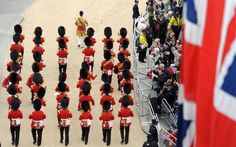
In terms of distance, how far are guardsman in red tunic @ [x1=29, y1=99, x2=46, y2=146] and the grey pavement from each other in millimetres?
4595

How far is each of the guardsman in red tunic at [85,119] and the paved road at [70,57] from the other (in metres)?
0.26

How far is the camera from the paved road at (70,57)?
40.3 ft

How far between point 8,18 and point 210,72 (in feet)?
56.7

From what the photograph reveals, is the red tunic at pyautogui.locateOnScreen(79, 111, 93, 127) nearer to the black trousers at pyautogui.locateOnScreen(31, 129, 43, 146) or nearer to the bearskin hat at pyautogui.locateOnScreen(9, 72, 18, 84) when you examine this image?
the black trousers at pyautogui.locateOnScreen(31, 129, 43, 146)

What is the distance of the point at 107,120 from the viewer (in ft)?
37.3

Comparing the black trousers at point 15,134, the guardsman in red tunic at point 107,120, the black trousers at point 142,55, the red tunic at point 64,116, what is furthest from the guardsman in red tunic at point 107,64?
the black trousers at point 15,134

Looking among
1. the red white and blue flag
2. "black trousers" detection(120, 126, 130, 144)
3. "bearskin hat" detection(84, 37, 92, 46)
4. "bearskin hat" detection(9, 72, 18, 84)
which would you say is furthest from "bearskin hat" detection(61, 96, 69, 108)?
the red white and blue flag

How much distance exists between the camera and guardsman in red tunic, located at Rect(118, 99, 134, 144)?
37.6ft

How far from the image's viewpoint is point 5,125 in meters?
12.8

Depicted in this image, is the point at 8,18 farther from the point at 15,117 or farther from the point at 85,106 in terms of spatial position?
the point at 85,106

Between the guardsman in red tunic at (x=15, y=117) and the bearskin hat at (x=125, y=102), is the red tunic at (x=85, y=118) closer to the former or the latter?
the bearskin hat at (x=125, y=102)

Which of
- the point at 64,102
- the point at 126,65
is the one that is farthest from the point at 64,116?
the point at 126,65

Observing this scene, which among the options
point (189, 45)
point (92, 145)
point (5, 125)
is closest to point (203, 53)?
point (189, 45)

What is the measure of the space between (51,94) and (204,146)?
10487 mm
